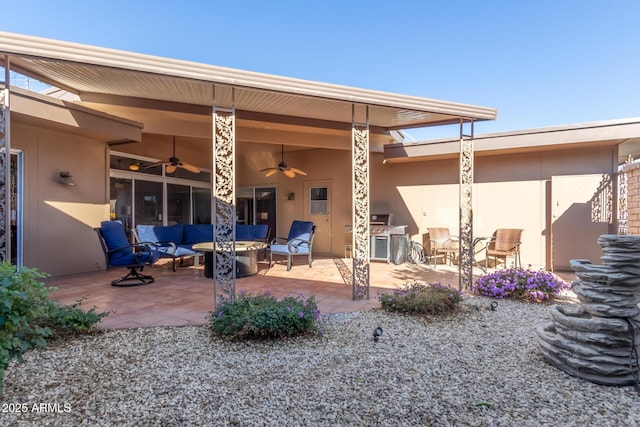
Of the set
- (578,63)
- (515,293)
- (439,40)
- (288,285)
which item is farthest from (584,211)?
(288,285)

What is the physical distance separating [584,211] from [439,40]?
488 cm

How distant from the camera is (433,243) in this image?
23.2 feet

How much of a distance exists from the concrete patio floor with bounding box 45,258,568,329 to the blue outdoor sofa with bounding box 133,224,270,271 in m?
0.41

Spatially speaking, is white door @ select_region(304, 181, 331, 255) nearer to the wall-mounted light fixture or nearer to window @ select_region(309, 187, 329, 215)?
window @ select_region(309, 187, 329, 215)

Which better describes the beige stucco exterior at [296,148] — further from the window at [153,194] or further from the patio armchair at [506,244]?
the window at [153,194]

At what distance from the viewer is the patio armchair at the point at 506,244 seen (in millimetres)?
6274

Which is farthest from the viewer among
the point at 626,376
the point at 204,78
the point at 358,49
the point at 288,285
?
the point at 358,49

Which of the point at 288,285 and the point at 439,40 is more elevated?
the point at 439,40

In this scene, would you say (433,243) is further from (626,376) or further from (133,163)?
(133,163)

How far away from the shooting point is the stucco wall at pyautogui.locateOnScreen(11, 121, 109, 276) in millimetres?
5156

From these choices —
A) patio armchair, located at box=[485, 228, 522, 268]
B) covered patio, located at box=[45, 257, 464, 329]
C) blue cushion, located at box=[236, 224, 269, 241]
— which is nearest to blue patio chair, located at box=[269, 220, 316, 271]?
covered patio, located at box=[45, 257, 464, 329]

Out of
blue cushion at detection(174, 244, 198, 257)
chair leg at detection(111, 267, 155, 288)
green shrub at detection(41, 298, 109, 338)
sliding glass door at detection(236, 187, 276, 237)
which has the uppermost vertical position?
sliding glass door at detection(236, 187, 276, 237)

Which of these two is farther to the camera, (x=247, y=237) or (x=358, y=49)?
(x=358, y=49)

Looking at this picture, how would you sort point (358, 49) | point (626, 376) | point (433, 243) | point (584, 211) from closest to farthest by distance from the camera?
1. point (626, 376)
2. point (584, 211)
3. point (433, 243)
4. point (358, 49)
